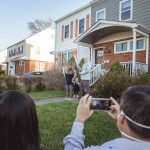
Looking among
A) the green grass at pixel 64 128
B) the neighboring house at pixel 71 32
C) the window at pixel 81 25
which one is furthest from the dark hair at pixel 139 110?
the window at pixel 81 25

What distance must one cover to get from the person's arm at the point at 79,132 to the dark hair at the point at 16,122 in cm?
30

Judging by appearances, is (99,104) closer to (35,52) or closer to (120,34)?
(120,34)

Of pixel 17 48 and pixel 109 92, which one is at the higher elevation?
pixel 17 48

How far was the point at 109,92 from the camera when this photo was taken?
12867 millimetres

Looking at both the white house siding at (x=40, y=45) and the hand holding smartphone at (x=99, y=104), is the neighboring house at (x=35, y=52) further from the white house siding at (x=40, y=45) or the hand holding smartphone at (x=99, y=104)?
the hand holding smartphone at (x=99, y=104)

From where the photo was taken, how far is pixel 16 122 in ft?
6.66

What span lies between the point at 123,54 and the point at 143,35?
208 cm

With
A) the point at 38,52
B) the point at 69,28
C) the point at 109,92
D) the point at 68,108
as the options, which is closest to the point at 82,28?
the point at 69,28

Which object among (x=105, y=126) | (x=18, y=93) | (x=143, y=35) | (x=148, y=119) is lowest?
(x=105, y=126)

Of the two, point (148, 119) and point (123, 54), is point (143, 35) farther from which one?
point (148, 119)

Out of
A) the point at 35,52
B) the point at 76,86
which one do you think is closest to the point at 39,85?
the point at 76,86

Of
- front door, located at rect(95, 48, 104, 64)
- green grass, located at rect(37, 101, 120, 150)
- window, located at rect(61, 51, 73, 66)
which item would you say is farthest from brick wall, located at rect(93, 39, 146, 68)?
green grass, located at rect(37, 101, 120, 150)

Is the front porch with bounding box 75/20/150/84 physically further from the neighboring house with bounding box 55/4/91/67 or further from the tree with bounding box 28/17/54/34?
the tree with bounding box 28/17/54/34

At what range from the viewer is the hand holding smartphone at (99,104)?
94.4 inches
